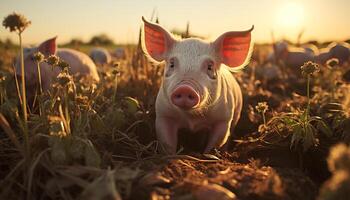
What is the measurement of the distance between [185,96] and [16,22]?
1392 millimetres

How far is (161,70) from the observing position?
5.41m

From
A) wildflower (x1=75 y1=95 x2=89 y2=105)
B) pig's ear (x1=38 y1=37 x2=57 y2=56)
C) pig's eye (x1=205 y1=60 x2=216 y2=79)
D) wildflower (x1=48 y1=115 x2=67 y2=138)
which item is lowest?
wildflower (x1=48 y1=115 x2=67 y2=138)

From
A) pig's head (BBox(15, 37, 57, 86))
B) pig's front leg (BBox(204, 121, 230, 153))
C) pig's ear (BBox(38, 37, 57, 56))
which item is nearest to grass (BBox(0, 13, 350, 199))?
pig's front leg (BBox(204, 121, 230, 153))

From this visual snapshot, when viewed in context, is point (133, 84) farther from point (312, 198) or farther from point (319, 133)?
point (312, 198)

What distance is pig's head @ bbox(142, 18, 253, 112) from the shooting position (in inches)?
124

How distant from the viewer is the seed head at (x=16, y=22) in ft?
7.23

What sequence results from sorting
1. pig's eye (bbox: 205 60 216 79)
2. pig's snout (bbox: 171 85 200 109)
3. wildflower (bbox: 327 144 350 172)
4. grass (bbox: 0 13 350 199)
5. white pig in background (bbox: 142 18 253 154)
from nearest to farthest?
1. wildflower (bbox: 327 144 350 172)
2. grass (bbox: 0 13 350 199)
3. pig's snout (bbox: 171 85 200 109)
4. white pig in background (bbox: 142 18 253 154)
5. pig's eye (bbox: 205 60 216 79)

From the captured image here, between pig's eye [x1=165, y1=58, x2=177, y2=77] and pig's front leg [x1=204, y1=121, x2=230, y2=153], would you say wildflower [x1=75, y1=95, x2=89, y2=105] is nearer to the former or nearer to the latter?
pig's eye [x1=165, y1=58, x2=177, y2=77]

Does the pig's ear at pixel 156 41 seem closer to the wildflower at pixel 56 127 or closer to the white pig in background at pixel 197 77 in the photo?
the white pig in background at pixel 197 77

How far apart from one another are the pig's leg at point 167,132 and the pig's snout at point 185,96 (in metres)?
0.45

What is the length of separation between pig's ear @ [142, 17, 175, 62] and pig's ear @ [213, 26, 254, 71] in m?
0.48

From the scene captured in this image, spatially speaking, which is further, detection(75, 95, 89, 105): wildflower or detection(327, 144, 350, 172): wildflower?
detection(75, 95, 89, 105): wildflower

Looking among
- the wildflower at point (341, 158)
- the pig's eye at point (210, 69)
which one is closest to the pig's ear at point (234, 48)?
the pig's eye at point (210, 69)

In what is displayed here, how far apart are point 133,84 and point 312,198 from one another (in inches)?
140
